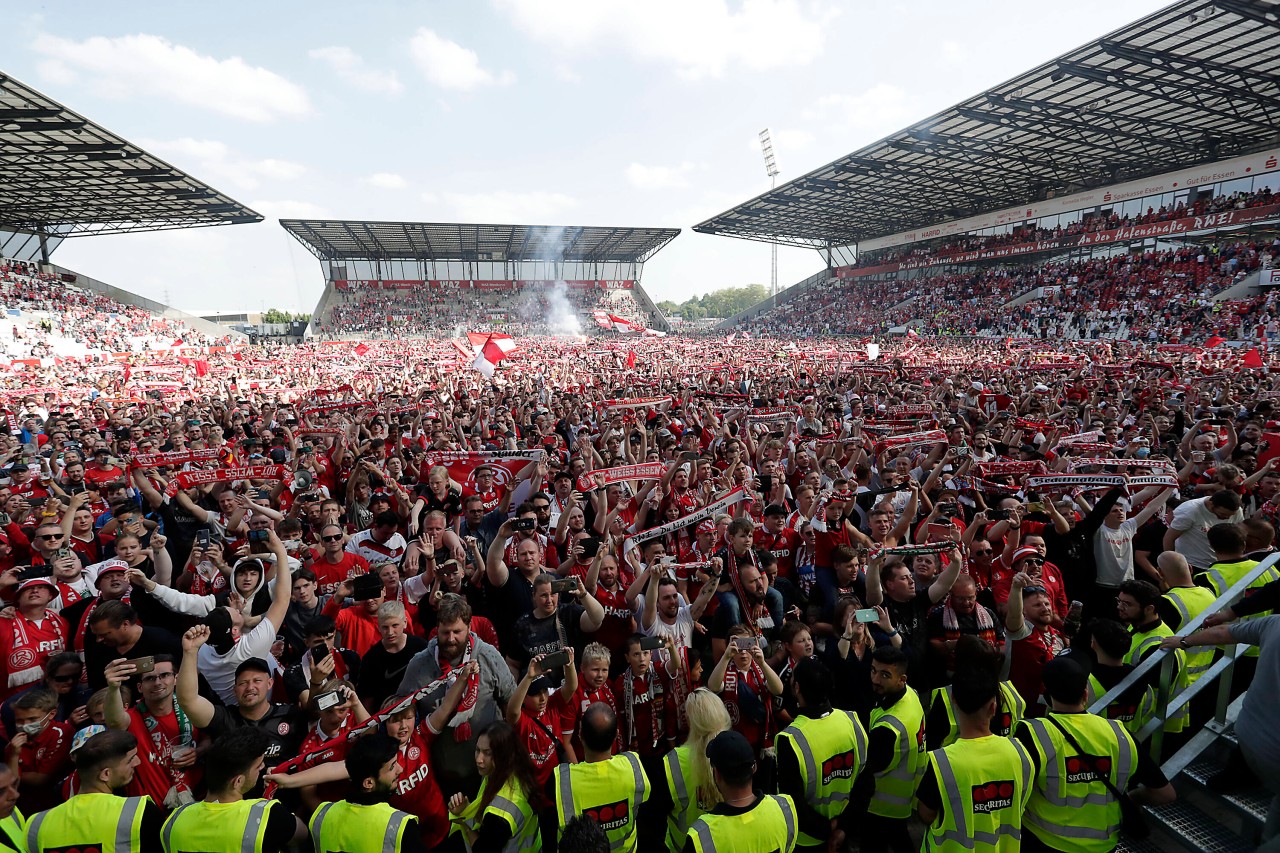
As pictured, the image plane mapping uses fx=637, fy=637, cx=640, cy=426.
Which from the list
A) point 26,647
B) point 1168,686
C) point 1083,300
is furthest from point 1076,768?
point 1083,300

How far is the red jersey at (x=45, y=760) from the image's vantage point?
3004mm

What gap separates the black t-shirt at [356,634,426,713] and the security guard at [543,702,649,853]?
1.42m

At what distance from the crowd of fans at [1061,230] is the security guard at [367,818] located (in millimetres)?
40588

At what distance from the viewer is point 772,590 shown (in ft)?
15.5

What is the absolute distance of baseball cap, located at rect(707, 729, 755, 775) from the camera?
2346mm

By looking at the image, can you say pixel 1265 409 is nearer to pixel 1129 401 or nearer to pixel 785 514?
pixel 1129 401

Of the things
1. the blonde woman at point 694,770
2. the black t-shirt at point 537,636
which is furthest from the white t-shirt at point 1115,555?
the black t-shirt at point 537,636

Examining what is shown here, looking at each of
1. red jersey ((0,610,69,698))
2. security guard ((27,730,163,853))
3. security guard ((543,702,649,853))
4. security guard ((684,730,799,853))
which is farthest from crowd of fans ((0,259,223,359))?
security guard ((684,730,799,853))

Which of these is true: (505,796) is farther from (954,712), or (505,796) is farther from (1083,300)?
(1083,300)

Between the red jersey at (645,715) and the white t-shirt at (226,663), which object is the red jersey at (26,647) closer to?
the white t-shirt at (226,663)

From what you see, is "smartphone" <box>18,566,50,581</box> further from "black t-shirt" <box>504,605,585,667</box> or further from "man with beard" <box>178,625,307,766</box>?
"black t-shirt" <box>504,605,585,667</box>

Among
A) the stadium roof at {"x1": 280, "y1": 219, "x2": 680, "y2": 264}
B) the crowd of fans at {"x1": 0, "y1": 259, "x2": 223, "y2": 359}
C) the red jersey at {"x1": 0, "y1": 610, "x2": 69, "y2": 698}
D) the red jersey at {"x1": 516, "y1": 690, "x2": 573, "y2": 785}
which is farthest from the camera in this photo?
the stadium roof at {"x1": 280, "y1": 219, "x2": 680, "y2": 264}

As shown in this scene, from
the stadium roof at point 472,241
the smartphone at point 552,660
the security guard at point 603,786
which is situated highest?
the stadium roof at point 472,241

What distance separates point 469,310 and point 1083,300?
4866cm
